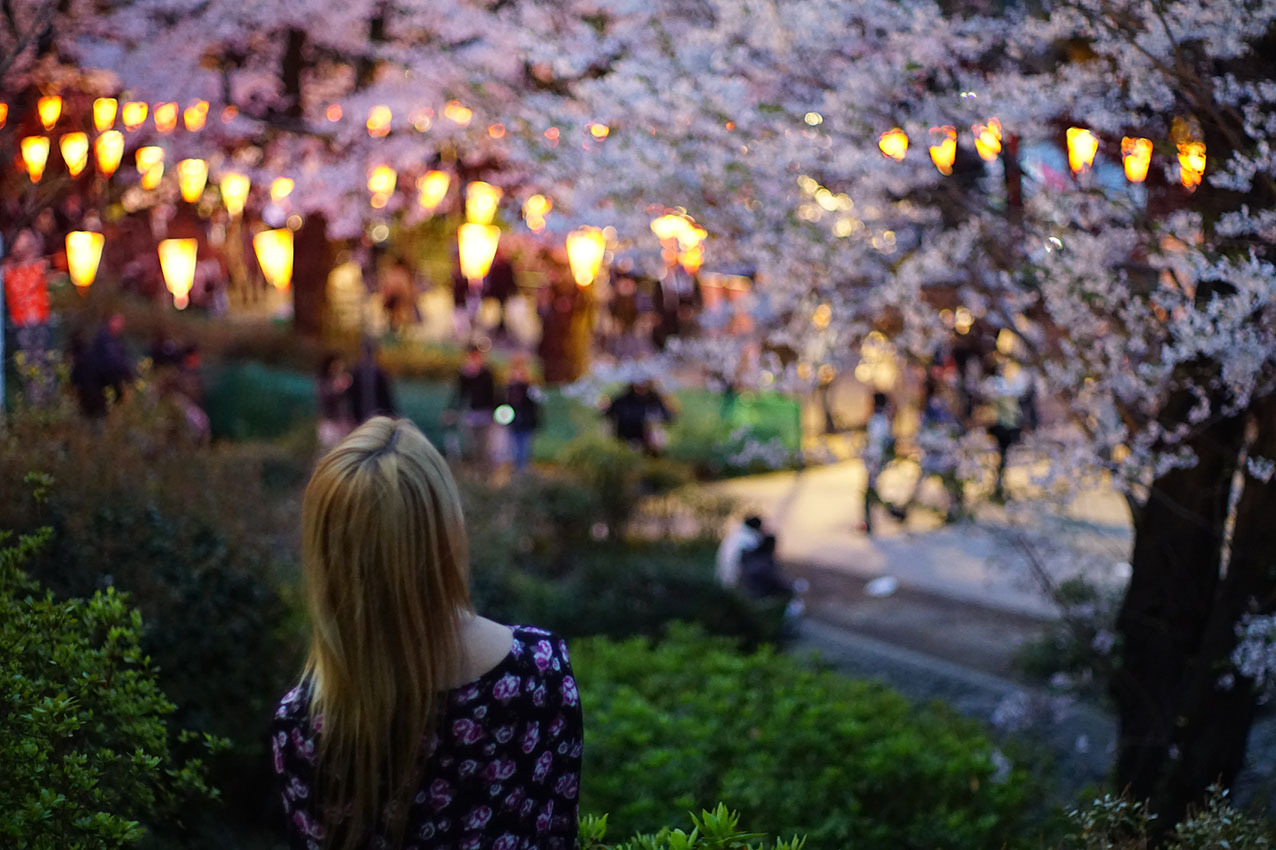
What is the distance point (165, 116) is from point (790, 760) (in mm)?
11166

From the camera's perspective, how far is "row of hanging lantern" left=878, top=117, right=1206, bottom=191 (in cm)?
466

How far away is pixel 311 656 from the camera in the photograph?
2.01 metres

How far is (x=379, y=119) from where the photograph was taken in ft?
40.8

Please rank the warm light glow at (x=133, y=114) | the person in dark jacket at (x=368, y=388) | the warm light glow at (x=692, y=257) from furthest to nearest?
the person in dark jacket at (x=368, y=388), the warm light glow at (x=133, y=114), the warm light glow at (x=692, y=257)

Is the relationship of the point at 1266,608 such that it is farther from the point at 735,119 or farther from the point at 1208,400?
the point at 735,119

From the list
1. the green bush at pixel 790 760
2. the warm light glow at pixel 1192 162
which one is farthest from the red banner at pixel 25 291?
the warm light glow at pixel 1192 162

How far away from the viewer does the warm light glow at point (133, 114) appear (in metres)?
11.7

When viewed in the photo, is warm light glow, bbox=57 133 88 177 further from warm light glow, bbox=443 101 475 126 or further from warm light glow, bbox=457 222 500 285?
warm light glow, bbox=443 101 475 126

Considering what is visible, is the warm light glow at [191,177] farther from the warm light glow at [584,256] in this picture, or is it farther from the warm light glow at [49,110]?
the warm light glow at [584,256]

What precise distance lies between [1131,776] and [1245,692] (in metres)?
0.58

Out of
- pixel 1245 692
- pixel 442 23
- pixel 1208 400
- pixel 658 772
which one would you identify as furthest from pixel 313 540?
pixel 442 23

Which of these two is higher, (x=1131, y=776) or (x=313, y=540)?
(x=313, y=540)

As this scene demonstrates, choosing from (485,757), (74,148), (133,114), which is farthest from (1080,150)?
(133,114)

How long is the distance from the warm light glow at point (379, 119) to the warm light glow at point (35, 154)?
3.30 metres
